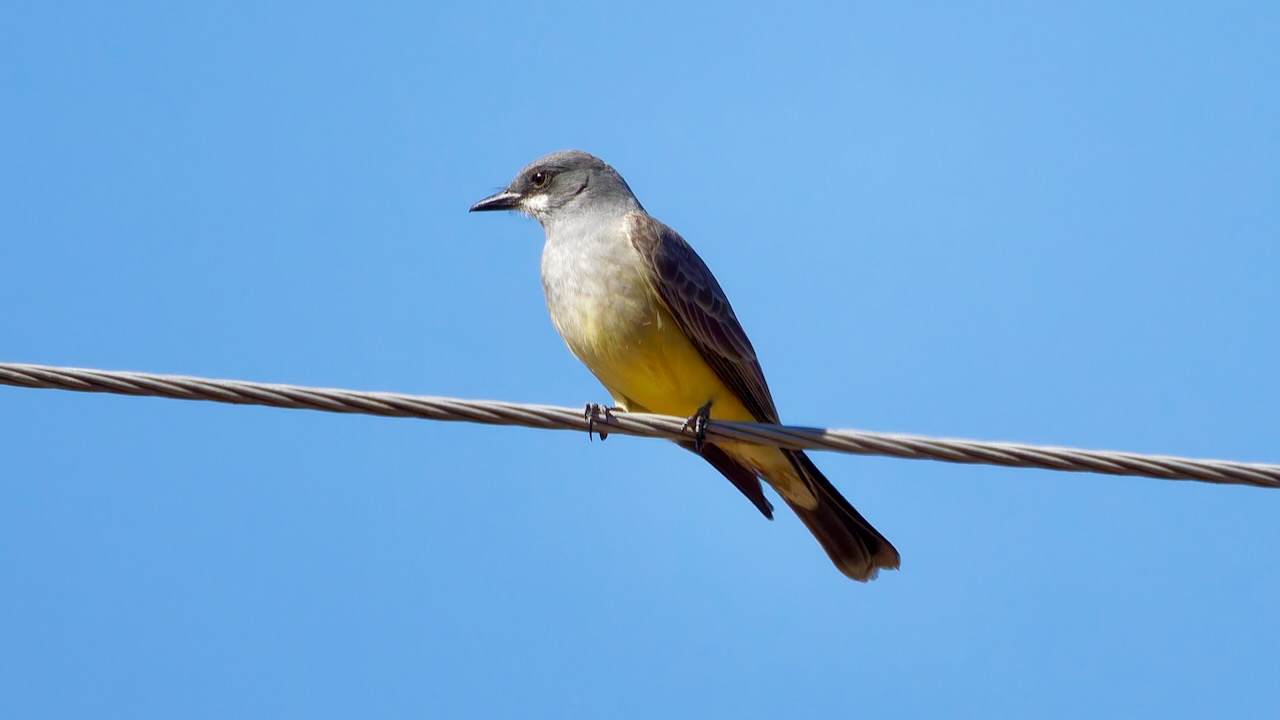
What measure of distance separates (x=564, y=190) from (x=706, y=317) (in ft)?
4.60

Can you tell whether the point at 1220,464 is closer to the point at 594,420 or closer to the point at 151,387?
the point at 594,420

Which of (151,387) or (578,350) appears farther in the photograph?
(578,350)

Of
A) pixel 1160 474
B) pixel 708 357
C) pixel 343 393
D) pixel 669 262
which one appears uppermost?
pixel 669 262

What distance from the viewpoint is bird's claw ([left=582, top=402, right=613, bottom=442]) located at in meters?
4.64

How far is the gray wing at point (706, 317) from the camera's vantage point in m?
6.27

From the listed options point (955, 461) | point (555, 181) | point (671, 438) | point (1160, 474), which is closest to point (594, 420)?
point (671, 438)

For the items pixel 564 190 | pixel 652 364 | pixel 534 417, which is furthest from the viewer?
pixel 564 190

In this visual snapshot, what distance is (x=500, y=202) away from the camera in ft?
25.3

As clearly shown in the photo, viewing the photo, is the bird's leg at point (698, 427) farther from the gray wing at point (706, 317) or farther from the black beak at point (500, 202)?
the black beak at point (500, 202)

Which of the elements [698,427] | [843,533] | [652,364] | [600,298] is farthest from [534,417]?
[843,533]

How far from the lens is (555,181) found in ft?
24.4

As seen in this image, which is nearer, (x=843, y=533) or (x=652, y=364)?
(x=652, y=364)

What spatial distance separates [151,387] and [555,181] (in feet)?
11.9

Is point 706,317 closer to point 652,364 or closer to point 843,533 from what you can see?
point 652,364
